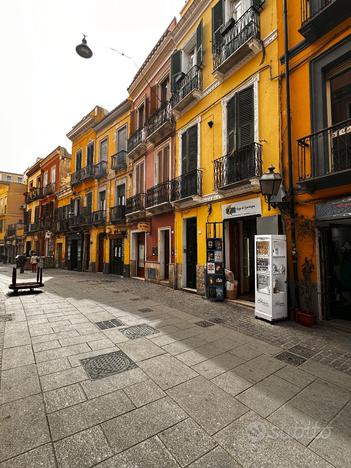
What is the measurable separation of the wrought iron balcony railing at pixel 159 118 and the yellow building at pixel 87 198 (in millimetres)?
6280

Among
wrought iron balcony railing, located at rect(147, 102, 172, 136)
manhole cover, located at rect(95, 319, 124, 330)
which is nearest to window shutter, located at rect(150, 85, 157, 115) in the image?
wrought iron balcony railing, located at rect(147, 102, 172, 136)

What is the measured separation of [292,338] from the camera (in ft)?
15.9

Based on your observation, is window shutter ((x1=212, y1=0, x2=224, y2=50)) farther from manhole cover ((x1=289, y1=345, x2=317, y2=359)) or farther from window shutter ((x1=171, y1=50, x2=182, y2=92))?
→ manhole cover ((x1=289, y1=345, x2=317, y2=359))

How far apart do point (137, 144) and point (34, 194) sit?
2043 cm

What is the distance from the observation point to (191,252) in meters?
10.7

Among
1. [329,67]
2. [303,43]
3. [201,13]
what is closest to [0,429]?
[329,67]

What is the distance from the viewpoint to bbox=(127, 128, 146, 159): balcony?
1391 cm

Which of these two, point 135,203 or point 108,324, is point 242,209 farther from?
point 135,203

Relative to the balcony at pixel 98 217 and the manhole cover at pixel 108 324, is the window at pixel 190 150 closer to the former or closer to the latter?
the manhole cover at pixel 108 324

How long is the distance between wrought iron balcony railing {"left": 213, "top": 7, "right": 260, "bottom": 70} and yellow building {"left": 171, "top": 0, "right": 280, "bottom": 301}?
0.03 meters

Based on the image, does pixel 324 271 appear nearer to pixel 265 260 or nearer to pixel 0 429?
pixel 265 260

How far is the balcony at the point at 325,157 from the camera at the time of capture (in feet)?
17.9

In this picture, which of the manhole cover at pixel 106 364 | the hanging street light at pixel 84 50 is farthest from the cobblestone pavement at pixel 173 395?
Answer: the hanging street light at pixel 84 50

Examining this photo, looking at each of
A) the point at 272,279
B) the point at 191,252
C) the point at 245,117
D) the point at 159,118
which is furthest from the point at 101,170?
the point at 272,279
